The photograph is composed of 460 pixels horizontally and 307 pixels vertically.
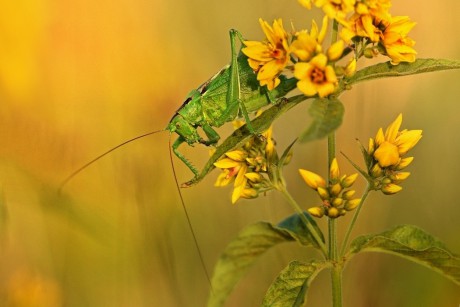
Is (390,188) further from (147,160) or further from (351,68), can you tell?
(147,160)

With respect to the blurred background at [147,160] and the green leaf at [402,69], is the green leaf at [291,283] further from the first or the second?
the blurred background at [147,160]

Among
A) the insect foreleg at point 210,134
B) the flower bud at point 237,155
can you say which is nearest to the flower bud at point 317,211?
the flower bud at point 237,155

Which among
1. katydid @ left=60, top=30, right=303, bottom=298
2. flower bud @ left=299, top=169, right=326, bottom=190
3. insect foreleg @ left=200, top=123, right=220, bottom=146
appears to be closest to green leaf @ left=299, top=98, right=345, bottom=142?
flower bud @ left=299, top=169, right=326, bottom=190

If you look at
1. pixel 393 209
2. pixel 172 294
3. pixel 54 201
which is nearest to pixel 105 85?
pixel 54 201

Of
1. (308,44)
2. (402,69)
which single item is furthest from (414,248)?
(308,44)

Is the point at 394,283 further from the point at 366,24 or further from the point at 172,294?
the point at 366,24

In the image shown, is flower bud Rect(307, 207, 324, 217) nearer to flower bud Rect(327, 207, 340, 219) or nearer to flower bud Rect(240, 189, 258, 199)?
flower bud Rect(327, 207, 340, 219)
